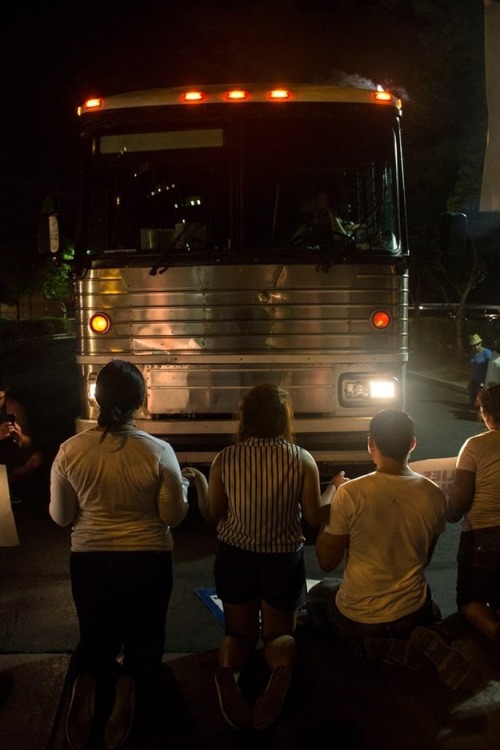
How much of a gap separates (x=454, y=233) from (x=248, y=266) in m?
1.74

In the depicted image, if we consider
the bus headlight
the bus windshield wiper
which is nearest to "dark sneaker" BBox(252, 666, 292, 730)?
the bus headlight

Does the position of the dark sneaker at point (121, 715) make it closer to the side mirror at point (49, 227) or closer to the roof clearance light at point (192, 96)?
the side mirror at point (49, 227)

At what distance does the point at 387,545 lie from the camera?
3.79 metres

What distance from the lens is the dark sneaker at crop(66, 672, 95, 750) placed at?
3319 millimetres

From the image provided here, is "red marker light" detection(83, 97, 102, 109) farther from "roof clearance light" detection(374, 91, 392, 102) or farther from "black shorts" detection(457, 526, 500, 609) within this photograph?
"black shorts" detection(457, 526, 500, 609)

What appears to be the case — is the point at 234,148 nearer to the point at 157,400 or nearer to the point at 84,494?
the point at 157,400

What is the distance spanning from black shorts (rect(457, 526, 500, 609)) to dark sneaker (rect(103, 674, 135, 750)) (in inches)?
78.3

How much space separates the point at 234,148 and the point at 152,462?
3577 mm

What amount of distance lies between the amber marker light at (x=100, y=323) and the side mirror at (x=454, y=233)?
284cm

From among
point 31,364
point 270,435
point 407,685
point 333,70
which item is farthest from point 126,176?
point 31,364

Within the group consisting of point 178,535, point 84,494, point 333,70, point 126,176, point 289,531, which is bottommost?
point 178,535

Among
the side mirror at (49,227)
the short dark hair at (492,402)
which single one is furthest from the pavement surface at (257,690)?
the side mirror at (49,227)

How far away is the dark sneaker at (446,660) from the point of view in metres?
3.51

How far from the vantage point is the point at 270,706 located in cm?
339
